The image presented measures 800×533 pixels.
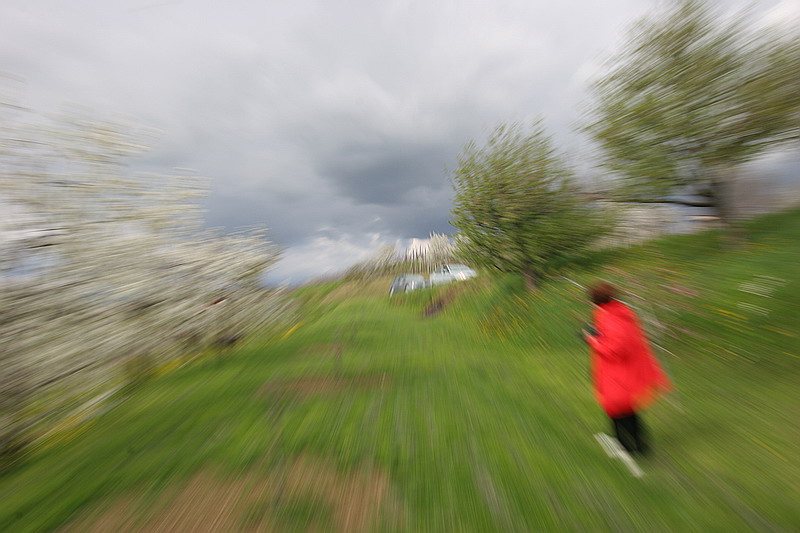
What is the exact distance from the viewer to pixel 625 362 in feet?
12.6

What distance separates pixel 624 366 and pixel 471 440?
7.96 feet

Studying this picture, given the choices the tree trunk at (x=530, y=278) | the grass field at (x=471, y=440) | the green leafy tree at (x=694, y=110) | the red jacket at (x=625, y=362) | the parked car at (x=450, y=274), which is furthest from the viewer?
the parked car at (x=450, y=274)

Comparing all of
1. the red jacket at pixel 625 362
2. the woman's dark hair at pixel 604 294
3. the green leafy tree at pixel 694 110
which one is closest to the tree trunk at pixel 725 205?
the green leafy tree at pixel 694 110

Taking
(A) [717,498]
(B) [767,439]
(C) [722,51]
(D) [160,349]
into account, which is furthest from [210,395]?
(C) [722,51]

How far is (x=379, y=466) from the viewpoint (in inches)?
172

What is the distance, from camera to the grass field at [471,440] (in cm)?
341

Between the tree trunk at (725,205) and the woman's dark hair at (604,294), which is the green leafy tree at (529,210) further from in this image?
the woman's dark hair at (604,294)

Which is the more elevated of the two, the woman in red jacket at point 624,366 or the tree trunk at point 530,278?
the woman in red jacket at point 624,366

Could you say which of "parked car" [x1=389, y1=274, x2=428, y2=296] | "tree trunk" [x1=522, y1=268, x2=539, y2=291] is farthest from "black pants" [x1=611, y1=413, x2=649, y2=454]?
"parked car" [x1=389, y1=274, x2=428, y2=296]

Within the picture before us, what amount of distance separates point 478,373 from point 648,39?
13997mm

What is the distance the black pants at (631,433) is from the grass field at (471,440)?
22cm

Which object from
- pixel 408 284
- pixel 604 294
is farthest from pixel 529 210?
pixel 408 284

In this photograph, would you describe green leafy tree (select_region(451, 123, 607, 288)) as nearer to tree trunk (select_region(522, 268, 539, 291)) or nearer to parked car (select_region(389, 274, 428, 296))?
tree trunk (select_region(522, 268, 539, 291))

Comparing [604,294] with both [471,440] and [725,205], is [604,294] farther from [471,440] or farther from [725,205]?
[725,205]
